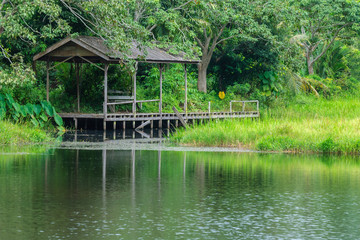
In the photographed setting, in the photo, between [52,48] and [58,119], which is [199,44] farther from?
[58,119]

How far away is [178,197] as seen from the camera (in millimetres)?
12477

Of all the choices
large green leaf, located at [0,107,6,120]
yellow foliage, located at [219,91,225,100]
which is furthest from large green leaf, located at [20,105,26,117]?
yellow foliage, located at [219,91,225,100]

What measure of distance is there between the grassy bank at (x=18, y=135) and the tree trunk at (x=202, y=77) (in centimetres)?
1782

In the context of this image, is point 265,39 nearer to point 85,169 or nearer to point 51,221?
point 85,169

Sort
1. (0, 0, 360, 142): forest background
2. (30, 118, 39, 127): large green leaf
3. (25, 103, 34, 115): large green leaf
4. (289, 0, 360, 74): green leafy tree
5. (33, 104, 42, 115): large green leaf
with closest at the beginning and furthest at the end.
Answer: (30, 118, 39, 127): large green leaf → (25, 103, 34, 115): large green leaf → (0, 0, 360, 142): forest background → (33, 104, 42, 115): large green leaf → (289, 0, 360, 74): green leafy tree

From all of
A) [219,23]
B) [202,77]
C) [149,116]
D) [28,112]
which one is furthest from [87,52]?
[202,77]

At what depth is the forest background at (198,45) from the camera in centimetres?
2795

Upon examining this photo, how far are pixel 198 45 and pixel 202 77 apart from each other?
2.10 meters

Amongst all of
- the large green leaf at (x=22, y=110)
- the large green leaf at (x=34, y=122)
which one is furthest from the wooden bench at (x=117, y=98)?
the large green leaf at (x=22, y=110)

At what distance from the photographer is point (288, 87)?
4400cm

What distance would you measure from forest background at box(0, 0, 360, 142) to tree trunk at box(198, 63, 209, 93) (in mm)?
60

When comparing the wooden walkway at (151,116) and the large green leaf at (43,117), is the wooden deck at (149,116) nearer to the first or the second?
the wooden walkway at (151,116)

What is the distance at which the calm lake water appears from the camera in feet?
31.7

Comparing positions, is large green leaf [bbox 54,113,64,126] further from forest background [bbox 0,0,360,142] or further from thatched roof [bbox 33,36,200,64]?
thatched roof [bbox 33,36,200,64]
